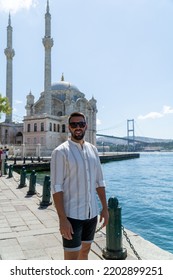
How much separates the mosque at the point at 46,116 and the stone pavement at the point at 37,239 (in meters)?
33.1

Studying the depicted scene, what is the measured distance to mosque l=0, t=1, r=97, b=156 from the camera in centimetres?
5019

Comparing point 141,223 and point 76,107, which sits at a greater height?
point 76,107

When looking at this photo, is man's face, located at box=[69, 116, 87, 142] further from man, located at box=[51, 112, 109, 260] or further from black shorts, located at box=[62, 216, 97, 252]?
black shorts, located at box=[62, 216, 97, 252]

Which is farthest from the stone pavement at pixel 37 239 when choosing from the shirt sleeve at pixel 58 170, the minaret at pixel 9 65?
the minaret at pixel 9 65

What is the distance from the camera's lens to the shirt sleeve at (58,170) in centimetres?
266

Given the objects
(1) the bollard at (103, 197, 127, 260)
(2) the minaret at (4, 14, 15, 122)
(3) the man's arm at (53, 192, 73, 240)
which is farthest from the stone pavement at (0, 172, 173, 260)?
(2) the minaret at (4, 14, 15, 122)

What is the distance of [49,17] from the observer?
49.8 m

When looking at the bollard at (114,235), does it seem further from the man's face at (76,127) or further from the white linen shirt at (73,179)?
the man's face at (76,127)

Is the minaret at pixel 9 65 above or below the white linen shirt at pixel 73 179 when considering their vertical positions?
above

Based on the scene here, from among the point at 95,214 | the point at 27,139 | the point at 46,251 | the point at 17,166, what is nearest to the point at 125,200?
the point at 46,251

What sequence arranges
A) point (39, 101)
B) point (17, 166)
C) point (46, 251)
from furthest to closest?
1. point (39, 101)
2. point (17, 166)
3. point (46, 251)
